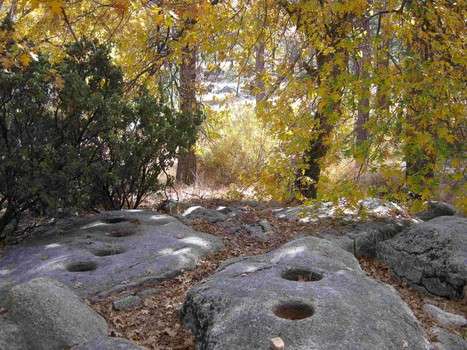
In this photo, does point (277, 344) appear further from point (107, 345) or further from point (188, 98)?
point (188, 98)

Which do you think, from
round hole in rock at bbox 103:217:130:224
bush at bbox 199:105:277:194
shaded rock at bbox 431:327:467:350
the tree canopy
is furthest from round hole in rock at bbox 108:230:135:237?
bush at bbox 199:105:277:194

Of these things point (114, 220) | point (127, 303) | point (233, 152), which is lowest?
point (127, 303)

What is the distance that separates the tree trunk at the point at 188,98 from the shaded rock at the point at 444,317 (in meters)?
3.86

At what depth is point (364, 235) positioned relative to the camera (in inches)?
249

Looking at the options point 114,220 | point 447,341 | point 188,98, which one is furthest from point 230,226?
point 447,341

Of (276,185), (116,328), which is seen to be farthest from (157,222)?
(116,328)

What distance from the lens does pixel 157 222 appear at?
6250 mm

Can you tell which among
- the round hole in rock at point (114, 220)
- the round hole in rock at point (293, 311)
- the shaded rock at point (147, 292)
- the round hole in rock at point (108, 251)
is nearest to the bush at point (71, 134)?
the round hole in rock at point (114, 220)

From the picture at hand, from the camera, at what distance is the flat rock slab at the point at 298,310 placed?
3123mm

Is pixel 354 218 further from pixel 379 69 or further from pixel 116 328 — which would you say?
pixel 116 328

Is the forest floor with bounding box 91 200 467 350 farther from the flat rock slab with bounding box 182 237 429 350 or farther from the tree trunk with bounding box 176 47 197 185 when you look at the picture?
the tree trunk with bounding box 176 47 197 185

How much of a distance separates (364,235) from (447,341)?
2.39m

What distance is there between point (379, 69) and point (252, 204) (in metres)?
4.23

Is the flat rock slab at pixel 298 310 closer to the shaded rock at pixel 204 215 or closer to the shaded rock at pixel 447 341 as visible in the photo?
the shaded rock at pixel 447 341
